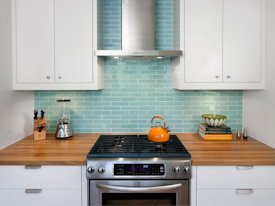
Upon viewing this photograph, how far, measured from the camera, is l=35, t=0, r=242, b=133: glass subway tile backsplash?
2758 millimetres

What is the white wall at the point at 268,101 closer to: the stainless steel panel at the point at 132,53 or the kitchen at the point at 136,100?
the kitchen at the point at 136,100

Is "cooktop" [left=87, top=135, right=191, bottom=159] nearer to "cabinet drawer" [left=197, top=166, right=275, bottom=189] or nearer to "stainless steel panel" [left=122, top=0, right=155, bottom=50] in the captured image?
"cabinet drawer" [left=197, top=166, right=275, bottom=189]

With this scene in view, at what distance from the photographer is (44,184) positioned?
1.91 meters

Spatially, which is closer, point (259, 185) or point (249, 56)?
point (259, 185)

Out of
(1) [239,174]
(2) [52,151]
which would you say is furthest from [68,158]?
(1) [239,174]

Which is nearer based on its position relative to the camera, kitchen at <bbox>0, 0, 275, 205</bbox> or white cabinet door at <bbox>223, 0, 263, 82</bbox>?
white cabinet door at <bbox>223, 0, 263, 82</bbox>

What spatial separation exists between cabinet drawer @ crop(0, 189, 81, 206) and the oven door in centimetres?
13

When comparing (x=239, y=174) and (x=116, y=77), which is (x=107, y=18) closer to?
(x=116, y=77)

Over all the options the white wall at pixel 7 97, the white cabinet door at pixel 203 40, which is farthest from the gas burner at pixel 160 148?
the white wall at pixel 7 97

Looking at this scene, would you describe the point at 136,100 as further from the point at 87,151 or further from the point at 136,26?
the point at 87,151

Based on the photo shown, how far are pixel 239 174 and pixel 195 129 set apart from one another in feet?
3.04

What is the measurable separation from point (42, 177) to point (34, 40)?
123 cm

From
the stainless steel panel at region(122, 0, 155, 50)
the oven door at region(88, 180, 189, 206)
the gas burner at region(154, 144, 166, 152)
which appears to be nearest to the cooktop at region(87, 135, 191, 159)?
the gas burner at region(154, 144, 166, 152)

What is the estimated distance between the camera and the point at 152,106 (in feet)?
9.12
